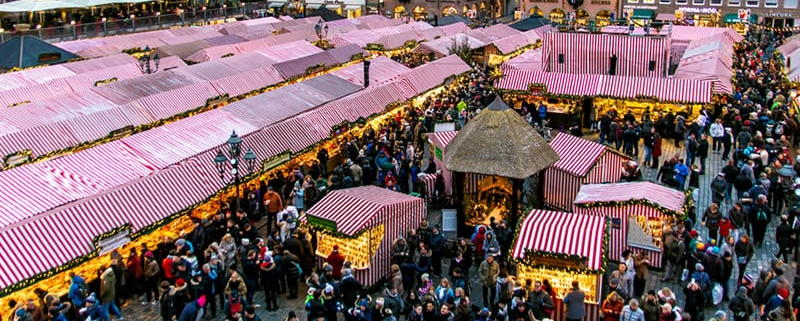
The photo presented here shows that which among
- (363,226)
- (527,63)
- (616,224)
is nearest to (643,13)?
(527,63)

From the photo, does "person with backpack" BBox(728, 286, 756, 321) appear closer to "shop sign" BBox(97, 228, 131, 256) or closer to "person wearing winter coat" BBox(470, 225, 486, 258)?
"person wearing winter coat" BBox(470, 225, 486, 258)

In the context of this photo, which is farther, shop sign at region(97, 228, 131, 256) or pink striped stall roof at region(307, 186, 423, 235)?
pink striped stall roof at region(307, 186, 423, 235)

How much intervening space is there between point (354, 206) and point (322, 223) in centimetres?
74

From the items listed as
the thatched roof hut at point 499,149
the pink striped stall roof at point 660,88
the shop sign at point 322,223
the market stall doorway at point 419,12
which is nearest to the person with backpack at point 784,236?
the thatched roof hut at point 499,149

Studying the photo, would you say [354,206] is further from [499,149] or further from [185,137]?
[185,137]

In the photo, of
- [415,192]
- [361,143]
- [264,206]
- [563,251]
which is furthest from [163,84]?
[563,251]

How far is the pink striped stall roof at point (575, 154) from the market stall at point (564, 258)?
3451 millimetres

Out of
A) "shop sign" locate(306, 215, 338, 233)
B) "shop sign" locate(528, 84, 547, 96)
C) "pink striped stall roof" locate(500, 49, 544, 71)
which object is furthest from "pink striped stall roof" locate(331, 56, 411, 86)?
"shop sign" locate(306, 215, 338, 233)

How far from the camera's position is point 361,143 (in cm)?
2039

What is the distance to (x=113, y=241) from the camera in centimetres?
1288

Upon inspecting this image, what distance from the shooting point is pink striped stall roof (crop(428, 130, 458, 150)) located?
59.1 feet

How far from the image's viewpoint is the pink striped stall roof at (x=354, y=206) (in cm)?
1291

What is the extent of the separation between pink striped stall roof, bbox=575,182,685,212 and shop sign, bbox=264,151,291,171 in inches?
263

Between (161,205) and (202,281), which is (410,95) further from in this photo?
(202,281)
